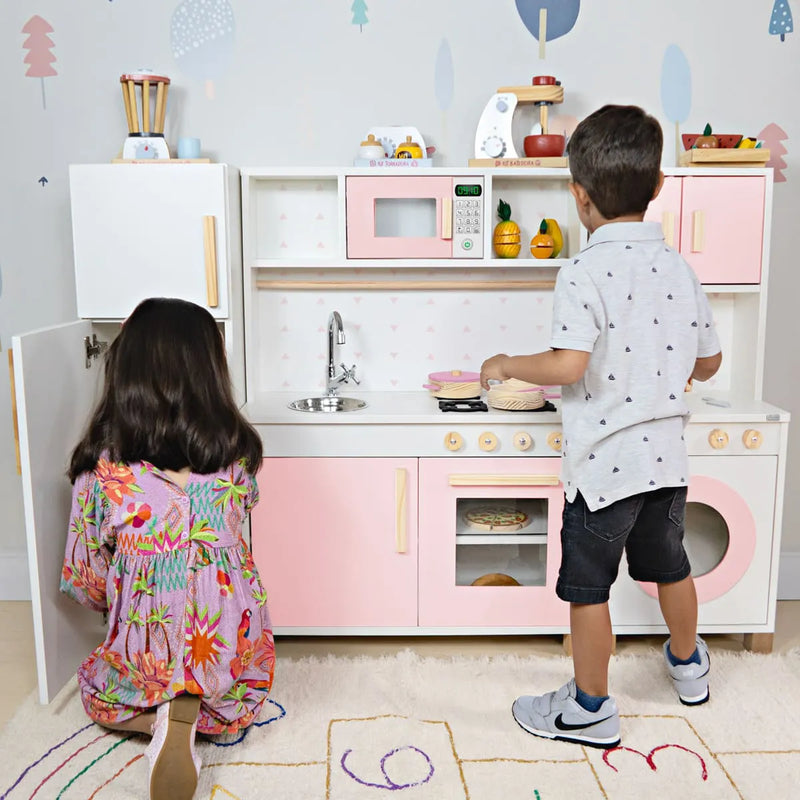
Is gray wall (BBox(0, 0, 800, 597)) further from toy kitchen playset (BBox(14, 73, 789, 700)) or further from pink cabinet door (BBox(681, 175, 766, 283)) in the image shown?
pink cabinet door (BBox(681, 175, 766, 283))

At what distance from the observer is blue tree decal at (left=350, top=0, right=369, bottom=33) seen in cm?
278

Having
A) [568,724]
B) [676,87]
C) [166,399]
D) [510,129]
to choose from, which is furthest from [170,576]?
[676,87]

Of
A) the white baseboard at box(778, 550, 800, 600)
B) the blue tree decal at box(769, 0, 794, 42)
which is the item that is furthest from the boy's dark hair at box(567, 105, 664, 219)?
the white baseboard at box(778, 550, 800, 600)

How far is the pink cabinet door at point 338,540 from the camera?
8.29 feet

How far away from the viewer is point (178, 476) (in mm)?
1942

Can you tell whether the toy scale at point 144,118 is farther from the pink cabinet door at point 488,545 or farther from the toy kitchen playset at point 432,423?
the pink cabinet door at point 488,545

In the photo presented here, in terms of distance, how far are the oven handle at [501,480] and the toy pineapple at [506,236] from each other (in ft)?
2.28

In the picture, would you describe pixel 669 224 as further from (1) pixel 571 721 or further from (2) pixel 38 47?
(2) pixel 38 47

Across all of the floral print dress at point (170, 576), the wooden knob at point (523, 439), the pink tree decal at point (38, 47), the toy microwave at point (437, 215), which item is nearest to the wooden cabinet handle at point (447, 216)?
the toy microwave at point (437, 215)

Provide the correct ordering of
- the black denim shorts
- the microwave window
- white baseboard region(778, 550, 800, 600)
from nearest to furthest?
the black denim shorts → the microwave window → white baseboard region(778, 550, 800, 600)

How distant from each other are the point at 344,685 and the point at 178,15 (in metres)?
2.03

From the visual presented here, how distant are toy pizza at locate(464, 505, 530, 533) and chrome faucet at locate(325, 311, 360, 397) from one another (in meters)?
0.57

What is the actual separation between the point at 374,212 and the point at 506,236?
40 centimetres

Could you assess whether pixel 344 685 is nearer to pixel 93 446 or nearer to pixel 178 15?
pixel 93 446
